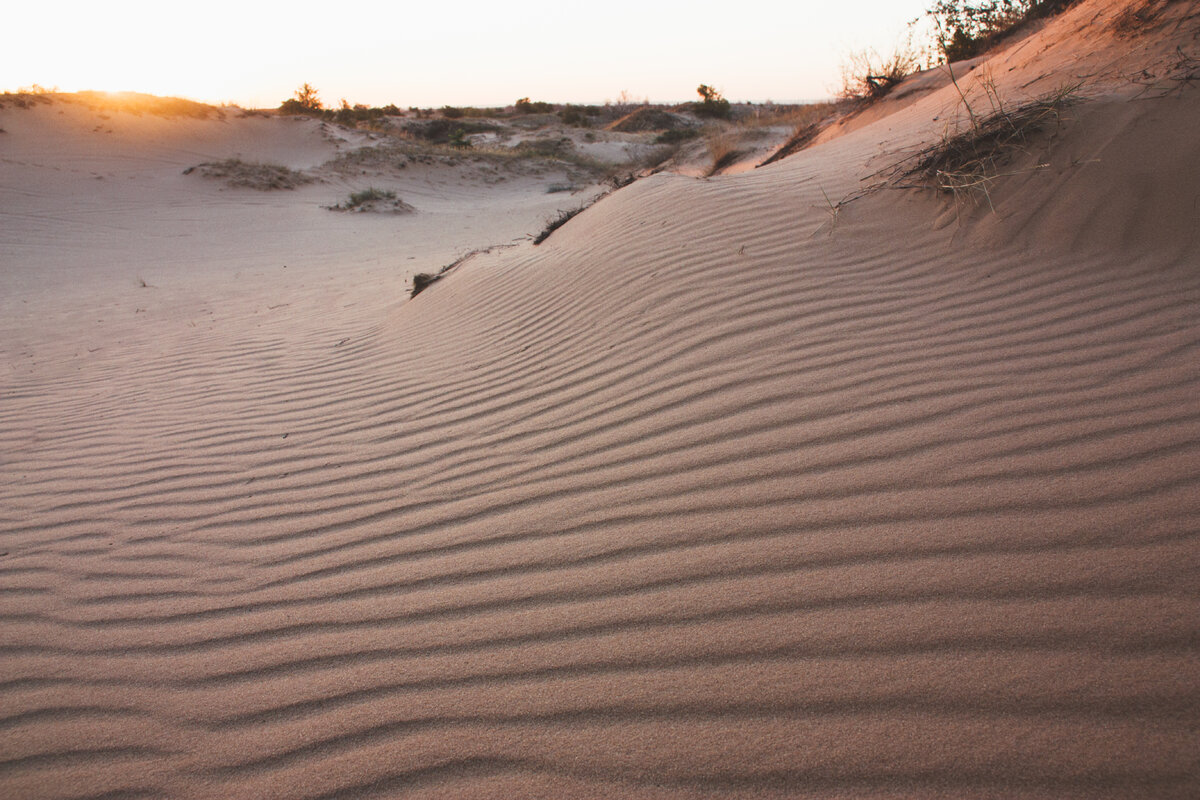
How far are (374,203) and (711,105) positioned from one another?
1883 cm

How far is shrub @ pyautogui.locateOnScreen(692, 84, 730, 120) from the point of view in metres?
27.0

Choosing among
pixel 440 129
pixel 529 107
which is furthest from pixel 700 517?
pixel 529 107

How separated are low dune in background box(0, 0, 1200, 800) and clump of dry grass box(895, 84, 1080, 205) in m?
0.10

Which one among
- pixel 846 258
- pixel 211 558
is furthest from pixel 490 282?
pixel 211 558

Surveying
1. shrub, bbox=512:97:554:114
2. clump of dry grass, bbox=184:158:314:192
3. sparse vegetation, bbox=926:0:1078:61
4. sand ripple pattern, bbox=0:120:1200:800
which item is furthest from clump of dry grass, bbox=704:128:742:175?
shrub, bbox=512:97:554:114

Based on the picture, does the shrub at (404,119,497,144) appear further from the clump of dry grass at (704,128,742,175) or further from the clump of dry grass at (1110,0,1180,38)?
the clump of dry grass at (1110,0,1180,38)

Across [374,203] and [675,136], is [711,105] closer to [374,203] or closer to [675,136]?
[675,136]

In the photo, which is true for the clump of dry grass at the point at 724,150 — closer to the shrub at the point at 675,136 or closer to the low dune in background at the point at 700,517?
the shrub at the point at 675,136

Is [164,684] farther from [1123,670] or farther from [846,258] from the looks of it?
[846,258]

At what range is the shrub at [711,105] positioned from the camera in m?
27.0

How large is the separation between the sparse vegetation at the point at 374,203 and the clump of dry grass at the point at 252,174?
235cm

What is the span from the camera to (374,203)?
14.3 metres

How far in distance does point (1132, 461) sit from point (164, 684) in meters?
3.09

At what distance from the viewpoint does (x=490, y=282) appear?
17.4 ft
